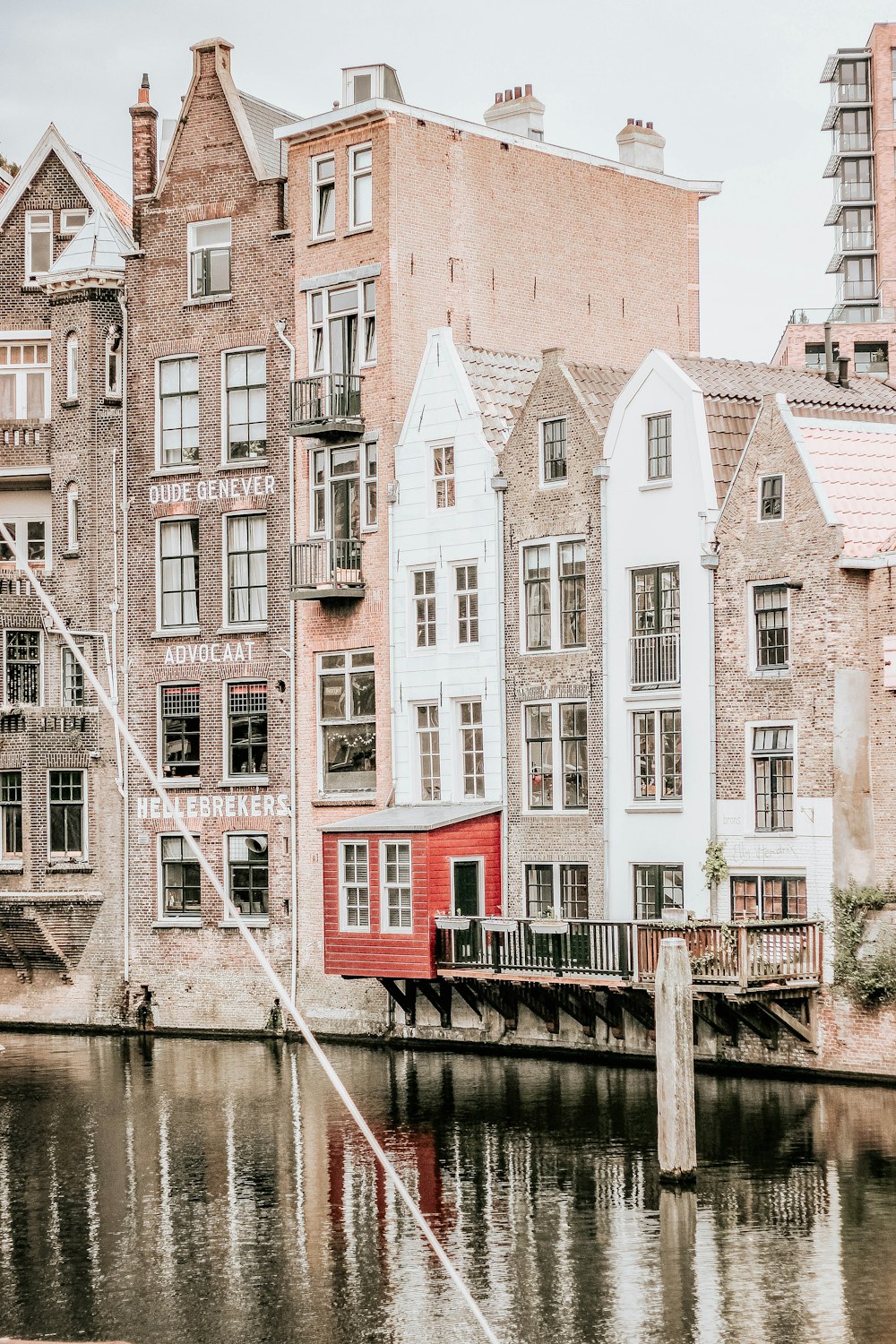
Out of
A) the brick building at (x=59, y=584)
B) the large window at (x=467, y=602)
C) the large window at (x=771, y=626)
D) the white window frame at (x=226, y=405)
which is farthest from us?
the brick building at (x=59, y=584)

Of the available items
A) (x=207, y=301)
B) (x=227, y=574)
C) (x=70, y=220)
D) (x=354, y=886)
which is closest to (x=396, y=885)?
(x=354, y=886)

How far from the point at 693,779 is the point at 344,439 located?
41.0ft

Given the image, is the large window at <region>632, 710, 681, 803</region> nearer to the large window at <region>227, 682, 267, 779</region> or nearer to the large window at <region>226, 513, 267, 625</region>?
the large window at <region>227, 682, 267, 779</region>

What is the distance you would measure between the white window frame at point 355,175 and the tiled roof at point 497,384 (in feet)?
12.9

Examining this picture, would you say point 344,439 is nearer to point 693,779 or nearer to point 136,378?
point 136,378

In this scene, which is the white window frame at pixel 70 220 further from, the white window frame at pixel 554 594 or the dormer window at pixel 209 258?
the white window frame at pixel 554 594

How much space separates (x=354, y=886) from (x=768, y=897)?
31.9ft

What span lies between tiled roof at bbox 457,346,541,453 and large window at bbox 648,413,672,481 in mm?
3900

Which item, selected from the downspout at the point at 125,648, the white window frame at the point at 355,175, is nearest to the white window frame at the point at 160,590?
the downspout at the point at 125,648

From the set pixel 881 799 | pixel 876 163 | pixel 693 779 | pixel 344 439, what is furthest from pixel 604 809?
pixel 876 163

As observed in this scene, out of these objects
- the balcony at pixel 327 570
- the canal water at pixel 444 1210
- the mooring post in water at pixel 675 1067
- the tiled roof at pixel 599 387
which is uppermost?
the tiled roof at pixel 599 387

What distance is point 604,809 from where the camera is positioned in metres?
45.4

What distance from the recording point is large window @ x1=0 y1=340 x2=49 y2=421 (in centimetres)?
5562

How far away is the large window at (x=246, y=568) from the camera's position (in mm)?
52594
